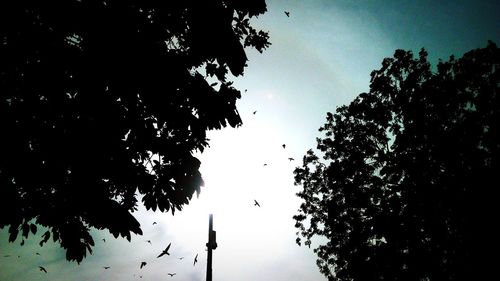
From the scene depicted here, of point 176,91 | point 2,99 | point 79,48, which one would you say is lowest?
point 2,99

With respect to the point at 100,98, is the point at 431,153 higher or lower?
higher

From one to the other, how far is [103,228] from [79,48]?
83.6 inches

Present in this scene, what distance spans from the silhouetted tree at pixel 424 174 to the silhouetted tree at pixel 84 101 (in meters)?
15.7

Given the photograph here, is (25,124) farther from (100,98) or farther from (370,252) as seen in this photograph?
(370,252)

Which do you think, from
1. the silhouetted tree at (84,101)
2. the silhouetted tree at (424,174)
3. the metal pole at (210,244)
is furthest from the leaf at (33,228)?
the silhouetted tree at (424,174)

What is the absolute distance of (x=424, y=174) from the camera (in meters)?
15.8

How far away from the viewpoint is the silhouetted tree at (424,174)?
1465cm

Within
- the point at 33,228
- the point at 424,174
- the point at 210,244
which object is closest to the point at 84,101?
the point at 33,228

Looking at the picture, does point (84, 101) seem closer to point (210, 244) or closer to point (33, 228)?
point (33, 228)

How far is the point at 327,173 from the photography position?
1919 centimetres

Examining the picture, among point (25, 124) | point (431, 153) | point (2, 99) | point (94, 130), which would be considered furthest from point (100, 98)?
point (431, 153)

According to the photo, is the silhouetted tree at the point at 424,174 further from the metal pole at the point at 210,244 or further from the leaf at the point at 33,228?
the leaf at the point at 33,228

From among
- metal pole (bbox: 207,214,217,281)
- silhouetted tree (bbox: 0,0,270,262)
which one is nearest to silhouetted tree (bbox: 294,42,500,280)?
metal pole (bbox: 207,214,217,281)

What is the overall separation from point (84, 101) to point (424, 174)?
17150mm
